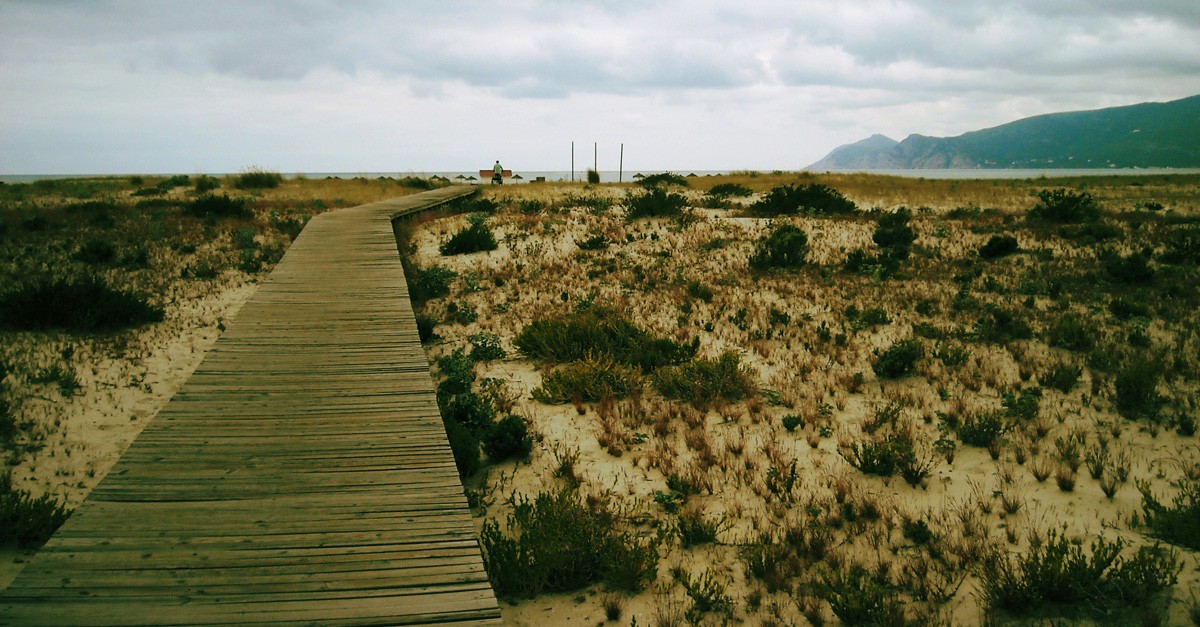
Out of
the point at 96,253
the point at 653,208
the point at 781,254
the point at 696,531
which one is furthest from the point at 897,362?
the point at 96,253

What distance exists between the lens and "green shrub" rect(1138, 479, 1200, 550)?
3.91m

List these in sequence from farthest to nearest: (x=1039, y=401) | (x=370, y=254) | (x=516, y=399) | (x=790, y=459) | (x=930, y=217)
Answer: (x=930, y=217) → (x=370, y=254) → (x=516, y=399) → (x=1039, y=401) → (x=790, y=459)

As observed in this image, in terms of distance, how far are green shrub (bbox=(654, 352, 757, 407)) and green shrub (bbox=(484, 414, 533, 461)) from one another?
2.02m

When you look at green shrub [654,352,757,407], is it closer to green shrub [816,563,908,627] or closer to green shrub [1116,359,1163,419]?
green shrub [816,563,908,627]

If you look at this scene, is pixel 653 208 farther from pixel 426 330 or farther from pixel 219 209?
pixel 219 209

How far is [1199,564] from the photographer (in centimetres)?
372

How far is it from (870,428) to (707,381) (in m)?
1.83

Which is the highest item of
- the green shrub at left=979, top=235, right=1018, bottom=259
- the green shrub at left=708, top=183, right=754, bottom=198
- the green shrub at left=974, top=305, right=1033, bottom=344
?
the green shrub at left=708, top=183, right=754, bottom=198

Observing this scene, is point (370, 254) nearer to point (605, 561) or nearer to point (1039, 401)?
point (605, 561)

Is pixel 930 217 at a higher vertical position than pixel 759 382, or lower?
higher

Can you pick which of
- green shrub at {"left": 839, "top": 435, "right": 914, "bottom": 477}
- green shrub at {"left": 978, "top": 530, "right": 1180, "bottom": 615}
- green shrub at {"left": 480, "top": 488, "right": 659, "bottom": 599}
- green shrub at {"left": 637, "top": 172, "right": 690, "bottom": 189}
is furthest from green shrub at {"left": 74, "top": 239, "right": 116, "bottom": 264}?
green shrub at {"left": 637, "top": 172, "right": 690, "bottom": 189}

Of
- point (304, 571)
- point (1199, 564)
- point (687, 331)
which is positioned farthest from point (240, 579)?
point (687, 331)

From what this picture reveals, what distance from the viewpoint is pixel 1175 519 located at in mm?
4023

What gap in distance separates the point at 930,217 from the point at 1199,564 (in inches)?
709
